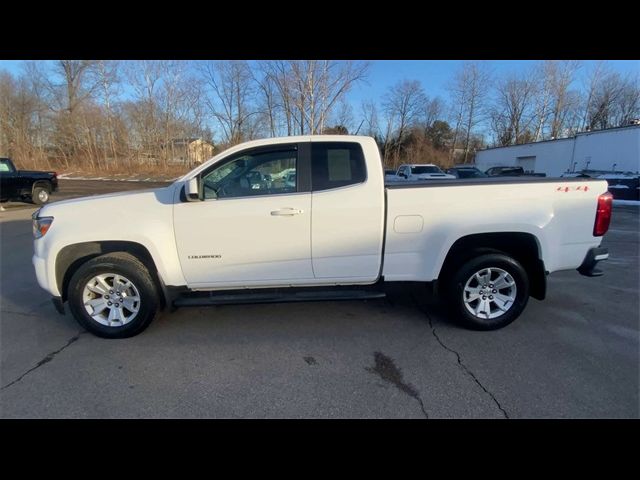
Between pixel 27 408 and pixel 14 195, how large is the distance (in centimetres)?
1368

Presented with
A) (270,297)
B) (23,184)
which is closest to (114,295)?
(270,297)

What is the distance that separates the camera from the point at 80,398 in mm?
2479

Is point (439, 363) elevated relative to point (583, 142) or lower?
lower

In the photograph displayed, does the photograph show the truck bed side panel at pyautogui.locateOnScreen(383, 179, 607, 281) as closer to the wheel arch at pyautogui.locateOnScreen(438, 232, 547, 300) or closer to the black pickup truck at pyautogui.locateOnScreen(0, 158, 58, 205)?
the wheel arch at pyautogui.locateOnScreen(438, 232, 547, 300)

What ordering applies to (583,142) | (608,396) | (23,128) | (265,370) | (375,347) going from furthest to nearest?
1. (23,128)
2. (583,142)
3. (375,347)
4. (265,370)
5. (608,396)

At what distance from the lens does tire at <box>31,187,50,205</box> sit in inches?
492

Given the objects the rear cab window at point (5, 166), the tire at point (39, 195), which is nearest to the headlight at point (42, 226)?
the rear cab window at point (5, 166)

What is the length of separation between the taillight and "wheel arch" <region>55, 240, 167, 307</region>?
4582 millimetres

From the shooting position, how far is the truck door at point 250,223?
10.4 feet

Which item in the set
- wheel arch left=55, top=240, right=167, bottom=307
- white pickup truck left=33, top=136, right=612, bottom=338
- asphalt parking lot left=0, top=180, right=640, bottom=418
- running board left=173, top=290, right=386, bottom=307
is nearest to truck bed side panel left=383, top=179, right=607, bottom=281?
white pickup truck left=33, top=136, right=612, bottom=338

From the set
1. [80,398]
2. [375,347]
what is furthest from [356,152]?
[80,398]

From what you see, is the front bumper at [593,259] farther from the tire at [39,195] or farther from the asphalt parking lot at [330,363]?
the tire at [39,195]

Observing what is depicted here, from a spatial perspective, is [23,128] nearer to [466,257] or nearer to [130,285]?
[130,285]

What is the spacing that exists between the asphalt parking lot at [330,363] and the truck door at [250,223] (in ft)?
2.21
